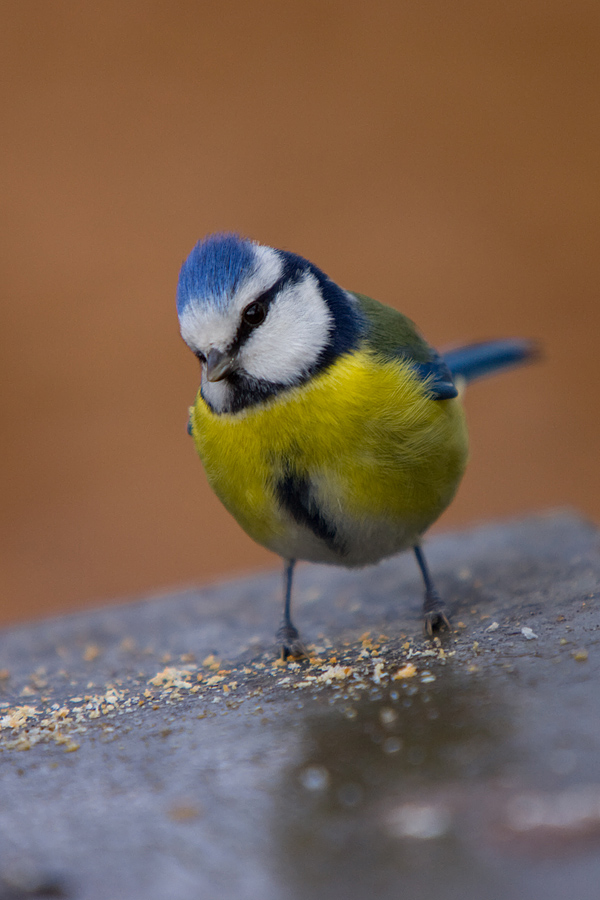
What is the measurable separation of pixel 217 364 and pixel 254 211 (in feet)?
12.6

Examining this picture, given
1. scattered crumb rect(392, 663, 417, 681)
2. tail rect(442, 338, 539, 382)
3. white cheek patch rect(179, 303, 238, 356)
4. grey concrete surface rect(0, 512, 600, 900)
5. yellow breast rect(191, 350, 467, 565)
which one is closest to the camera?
grey concrete surface rect(0, 512, 600, 900)

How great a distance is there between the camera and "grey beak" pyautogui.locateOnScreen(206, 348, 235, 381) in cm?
164

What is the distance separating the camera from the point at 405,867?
0.96 m

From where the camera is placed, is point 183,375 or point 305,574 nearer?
point 305,574

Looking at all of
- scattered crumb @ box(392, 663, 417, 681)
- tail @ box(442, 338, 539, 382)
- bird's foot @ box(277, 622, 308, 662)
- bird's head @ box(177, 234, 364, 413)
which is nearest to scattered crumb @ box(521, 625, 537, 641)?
scattered crumb @ box(392, 663, 417, 681)

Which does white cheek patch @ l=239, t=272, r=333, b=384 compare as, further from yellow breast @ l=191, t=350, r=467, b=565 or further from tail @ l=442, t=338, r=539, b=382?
tail @ l=442, t=338, r=539, b=382

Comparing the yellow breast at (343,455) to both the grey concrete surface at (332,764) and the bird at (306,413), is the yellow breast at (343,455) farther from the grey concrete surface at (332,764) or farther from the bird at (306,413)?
the grey concrete surface at (332,764)

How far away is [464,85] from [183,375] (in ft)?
7.20

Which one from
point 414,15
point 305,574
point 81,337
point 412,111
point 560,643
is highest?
point 414,15

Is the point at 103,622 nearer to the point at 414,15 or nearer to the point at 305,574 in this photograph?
the point at 305,574

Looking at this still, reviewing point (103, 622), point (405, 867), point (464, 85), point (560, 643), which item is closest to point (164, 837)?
point (405, 867)

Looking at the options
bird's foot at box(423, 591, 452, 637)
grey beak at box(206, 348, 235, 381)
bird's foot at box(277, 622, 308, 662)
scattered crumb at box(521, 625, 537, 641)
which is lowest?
bird's foot at box(277, 622, 308, 662)

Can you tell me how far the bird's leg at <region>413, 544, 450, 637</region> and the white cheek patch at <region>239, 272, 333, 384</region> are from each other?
0.55 m

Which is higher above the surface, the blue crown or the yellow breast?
the blue crown
